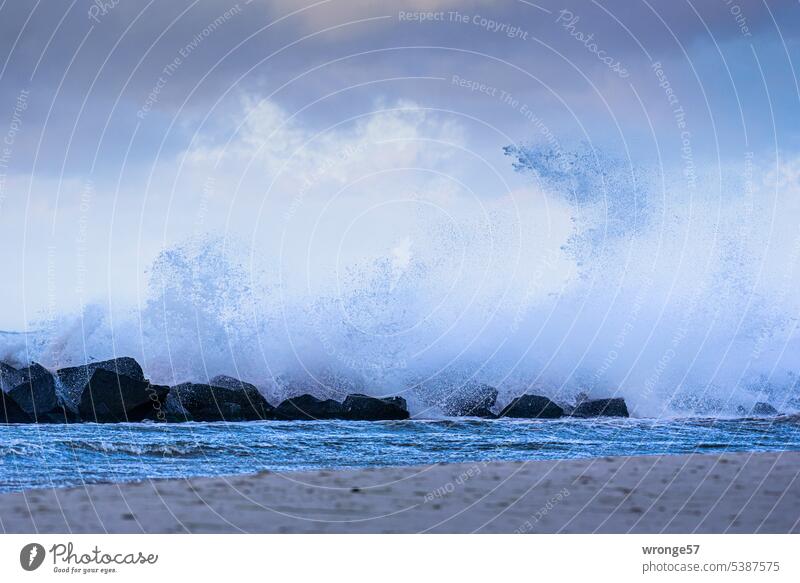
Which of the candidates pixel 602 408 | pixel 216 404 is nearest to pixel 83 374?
pixel 216 404

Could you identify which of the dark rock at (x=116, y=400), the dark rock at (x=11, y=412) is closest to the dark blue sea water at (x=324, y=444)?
the dark rock at (x=11, y=412)

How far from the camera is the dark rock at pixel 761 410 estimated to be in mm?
24797

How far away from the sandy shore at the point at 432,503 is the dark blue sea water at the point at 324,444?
1.56 meters

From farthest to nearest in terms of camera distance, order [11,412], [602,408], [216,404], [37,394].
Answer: [602,408] < [216,404] < [37,394] < [11,412]

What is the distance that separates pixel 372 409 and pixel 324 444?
5.15m

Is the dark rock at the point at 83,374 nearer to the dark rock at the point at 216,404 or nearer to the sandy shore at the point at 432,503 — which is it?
the dark rock at the point at 216,404

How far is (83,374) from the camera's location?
74.0ft

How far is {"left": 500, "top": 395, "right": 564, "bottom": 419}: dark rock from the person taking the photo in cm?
2416

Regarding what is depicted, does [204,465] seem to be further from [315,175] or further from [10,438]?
[315,175]

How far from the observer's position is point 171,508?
35.6 feet

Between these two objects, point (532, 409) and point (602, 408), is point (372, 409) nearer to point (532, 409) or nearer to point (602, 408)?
point (532, 409)

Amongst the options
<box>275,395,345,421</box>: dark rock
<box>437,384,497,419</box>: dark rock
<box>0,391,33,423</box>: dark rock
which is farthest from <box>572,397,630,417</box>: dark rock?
<box>0,391,33,423</box>: dark rock

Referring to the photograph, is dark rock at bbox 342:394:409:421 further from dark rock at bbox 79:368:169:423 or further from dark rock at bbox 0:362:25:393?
dark rock at bbox 0:362:25:393

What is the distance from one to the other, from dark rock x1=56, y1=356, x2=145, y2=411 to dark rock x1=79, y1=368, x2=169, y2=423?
12 centimetres
